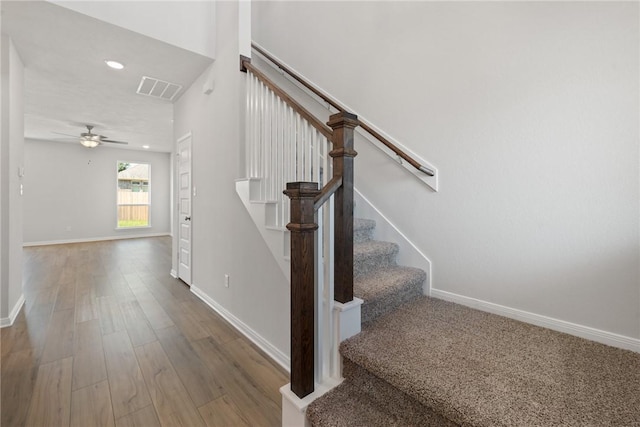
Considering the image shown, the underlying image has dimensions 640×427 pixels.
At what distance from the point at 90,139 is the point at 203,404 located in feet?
21.1

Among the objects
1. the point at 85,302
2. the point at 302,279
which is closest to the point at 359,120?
the point at 302,279

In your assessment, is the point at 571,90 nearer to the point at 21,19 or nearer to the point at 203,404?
the point at 203,404

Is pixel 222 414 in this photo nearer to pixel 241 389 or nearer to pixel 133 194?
pixel 241 389

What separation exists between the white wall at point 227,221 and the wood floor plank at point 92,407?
1007 millimetres

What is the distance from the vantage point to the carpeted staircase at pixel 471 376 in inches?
39.8

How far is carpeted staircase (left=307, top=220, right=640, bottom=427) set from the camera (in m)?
1.01

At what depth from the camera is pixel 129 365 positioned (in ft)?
6.50

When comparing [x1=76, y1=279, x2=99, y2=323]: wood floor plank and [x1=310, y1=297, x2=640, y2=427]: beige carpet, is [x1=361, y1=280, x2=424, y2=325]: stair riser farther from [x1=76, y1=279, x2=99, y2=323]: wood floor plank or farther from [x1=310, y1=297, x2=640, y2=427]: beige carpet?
[x1=76, y1=279, x2=99, y2=323]: wood floor plank

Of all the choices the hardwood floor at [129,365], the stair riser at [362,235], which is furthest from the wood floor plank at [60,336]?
the stair riser at [362,235]

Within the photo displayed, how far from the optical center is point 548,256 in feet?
5.31

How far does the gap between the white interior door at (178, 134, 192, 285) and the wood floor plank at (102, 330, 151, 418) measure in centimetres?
139

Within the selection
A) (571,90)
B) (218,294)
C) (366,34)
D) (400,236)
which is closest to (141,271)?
(218,294)

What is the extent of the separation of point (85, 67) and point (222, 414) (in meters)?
3.79

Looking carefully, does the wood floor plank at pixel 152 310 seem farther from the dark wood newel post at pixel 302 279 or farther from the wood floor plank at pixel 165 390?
the dark wood newel post at pixel 302 279
